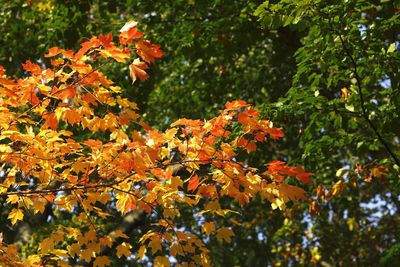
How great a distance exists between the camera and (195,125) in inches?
153

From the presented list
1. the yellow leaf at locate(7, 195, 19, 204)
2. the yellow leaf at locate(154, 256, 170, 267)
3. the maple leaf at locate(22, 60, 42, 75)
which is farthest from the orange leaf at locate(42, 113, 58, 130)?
the yellow leaf at locate(154, 256, 170, 267)

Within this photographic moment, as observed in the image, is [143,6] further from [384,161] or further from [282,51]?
[384,161]

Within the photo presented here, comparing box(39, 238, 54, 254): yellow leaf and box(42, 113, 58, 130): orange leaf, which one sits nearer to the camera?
box(42, 113, 58, 130): orange leaf

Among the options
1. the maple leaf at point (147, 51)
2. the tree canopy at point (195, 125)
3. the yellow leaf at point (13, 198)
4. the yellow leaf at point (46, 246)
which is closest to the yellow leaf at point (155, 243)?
the tree canopy at point (195, 125)

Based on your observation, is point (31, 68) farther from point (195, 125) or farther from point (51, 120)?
point (195, 125)

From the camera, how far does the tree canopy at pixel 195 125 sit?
385 cm

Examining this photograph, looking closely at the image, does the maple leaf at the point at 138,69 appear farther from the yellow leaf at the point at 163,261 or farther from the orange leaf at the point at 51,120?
the yellow leaf at the point at 163,261

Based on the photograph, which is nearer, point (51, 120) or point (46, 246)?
point (51, 120)

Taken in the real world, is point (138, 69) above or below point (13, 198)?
above

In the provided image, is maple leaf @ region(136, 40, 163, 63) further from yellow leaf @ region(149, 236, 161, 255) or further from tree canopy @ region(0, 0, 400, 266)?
yellow leaf @ region(149, 236, 161, 255)

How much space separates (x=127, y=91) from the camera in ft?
33.3

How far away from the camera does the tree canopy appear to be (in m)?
3.85

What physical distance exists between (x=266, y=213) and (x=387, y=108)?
8392 mm

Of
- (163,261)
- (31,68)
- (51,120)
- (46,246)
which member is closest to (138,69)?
(31,68)
